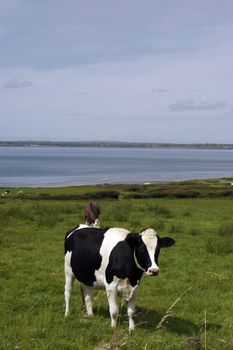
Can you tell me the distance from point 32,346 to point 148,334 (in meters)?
1.99

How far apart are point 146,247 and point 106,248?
3.31 feet

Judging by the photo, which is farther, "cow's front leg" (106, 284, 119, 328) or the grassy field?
"cow's front leg" (106, 284, 119, 328)

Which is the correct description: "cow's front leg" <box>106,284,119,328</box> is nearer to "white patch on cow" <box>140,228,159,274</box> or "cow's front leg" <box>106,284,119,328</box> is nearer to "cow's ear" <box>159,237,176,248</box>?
"white patch on cow" <box>140,228,159,274</box>

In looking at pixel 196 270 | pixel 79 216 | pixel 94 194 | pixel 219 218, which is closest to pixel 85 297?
pixel 196 270

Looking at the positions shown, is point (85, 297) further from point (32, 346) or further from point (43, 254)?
point (43, 254)

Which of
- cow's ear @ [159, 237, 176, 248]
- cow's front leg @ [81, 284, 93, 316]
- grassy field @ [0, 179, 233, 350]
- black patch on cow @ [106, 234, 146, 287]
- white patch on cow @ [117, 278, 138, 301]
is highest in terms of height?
cow's ear @ [159, 237, 176, 248]

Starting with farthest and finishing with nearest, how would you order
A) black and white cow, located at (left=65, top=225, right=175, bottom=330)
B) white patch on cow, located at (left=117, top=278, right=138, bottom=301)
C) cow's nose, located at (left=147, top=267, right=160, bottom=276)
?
white patch on cow, located at (left=117, top=278, right=138, bottom=301) → black and white cow, located at (left=65, top=225, right=175, bottom=330) → cow's nose, located at (left=147, top=267, right=160, bottom=276)

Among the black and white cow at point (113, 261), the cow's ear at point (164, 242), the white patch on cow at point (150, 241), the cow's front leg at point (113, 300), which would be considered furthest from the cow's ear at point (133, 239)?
the cow's front leg at point (113, 300)

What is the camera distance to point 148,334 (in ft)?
27.4

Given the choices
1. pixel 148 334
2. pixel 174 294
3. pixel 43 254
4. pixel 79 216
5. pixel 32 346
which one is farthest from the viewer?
pixel 79 216

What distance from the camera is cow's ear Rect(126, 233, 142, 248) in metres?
8.27

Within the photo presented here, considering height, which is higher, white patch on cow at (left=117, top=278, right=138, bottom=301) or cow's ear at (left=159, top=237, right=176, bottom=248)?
cow's ear at (left=159, top=237, right=176, bottom=248)

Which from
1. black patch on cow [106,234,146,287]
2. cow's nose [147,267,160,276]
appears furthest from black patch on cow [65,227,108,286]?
cow's nose [147,267,160,276]

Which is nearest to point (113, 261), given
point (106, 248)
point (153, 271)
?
point (106, 248)
